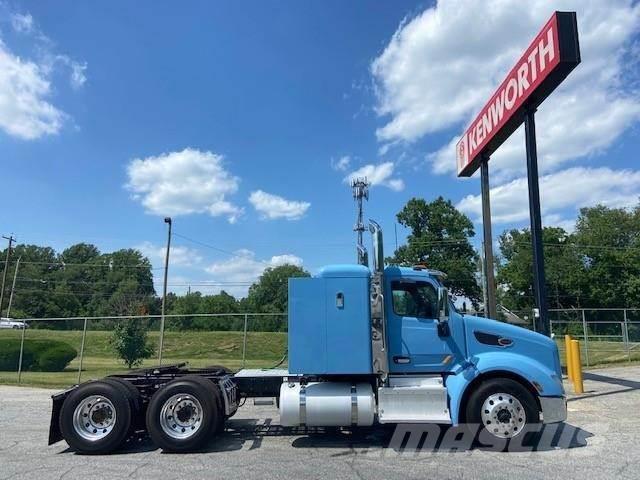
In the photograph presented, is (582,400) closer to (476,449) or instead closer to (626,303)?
(476,449)

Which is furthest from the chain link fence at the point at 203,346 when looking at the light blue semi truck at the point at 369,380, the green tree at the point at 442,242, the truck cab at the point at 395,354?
the green tree at the point at 442,242

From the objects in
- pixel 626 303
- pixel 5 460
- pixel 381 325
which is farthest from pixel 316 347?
pixel 626 303

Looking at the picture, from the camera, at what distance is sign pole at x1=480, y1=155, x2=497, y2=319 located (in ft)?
47.4

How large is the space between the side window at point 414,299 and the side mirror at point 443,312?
0.60 ft

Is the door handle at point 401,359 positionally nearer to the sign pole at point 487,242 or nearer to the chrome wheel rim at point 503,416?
the chrome wheel rim at point 503,416

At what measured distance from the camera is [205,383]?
26.3 ft

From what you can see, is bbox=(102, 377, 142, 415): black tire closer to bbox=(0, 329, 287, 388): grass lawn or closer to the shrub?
bbox=(0, 329, 287, 388): grass lawn

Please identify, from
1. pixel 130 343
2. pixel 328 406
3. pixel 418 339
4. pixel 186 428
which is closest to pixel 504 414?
pixel 418 339

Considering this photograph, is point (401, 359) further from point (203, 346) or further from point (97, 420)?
point (203, 346)

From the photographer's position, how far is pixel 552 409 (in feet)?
25.1

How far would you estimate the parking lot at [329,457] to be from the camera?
6527mm

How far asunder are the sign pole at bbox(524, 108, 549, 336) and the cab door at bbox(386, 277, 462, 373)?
4.52 m

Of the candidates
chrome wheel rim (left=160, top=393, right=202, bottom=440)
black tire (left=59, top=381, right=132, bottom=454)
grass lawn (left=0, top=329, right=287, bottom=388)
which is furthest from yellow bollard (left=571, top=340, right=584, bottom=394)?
grass lawn (left=0, top=329, right=287, bottom=388)

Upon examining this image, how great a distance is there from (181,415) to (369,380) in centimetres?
290
